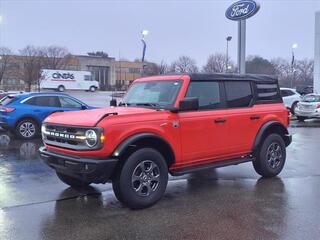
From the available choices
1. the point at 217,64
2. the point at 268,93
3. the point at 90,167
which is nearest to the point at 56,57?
the point at 217,64

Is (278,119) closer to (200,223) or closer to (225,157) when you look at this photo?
(225,157)

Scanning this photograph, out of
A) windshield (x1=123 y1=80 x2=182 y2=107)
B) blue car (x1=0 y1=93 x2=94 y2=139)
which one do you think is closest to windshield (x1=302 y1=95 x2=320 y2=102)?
blue car (x1=0 y1=93 x2=94 y2=139)

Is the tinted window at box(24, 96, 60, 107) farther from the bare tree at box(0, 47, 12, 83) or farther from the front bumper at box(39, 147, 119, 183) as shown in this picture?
the bare tree at box(0, 47, 12, 83)

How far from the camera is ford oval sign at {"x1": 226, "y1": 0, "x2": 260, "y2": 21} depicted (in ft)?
66.7

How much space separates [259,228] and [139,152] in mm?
1910

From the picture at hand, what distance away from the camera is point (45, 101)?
14.5 m

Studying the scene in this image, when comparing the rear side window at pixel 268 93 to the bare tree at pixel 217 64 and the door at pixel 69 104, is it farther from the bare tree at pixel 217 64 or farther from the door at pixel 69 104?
the bare tree at pixel 217 64

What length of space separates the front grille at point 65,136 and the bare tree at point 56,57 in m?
69.4

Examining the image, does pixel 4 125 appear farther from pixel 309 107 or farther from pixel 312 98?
pixel 312 98

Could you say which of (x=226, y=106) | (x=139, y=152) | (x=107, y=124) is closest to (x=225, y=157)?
(x=226, y=106)

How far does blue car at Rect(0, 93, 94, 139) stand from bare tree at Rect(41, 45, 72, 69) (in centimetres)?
6105

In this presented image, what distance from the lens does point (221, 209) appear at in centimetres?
607

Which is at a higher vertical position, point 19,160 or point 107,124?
point 107,124

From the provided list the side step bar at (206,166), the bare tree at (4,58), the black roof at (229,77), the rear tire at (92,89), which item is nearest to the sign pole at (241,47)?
the black roof at (229,77)
